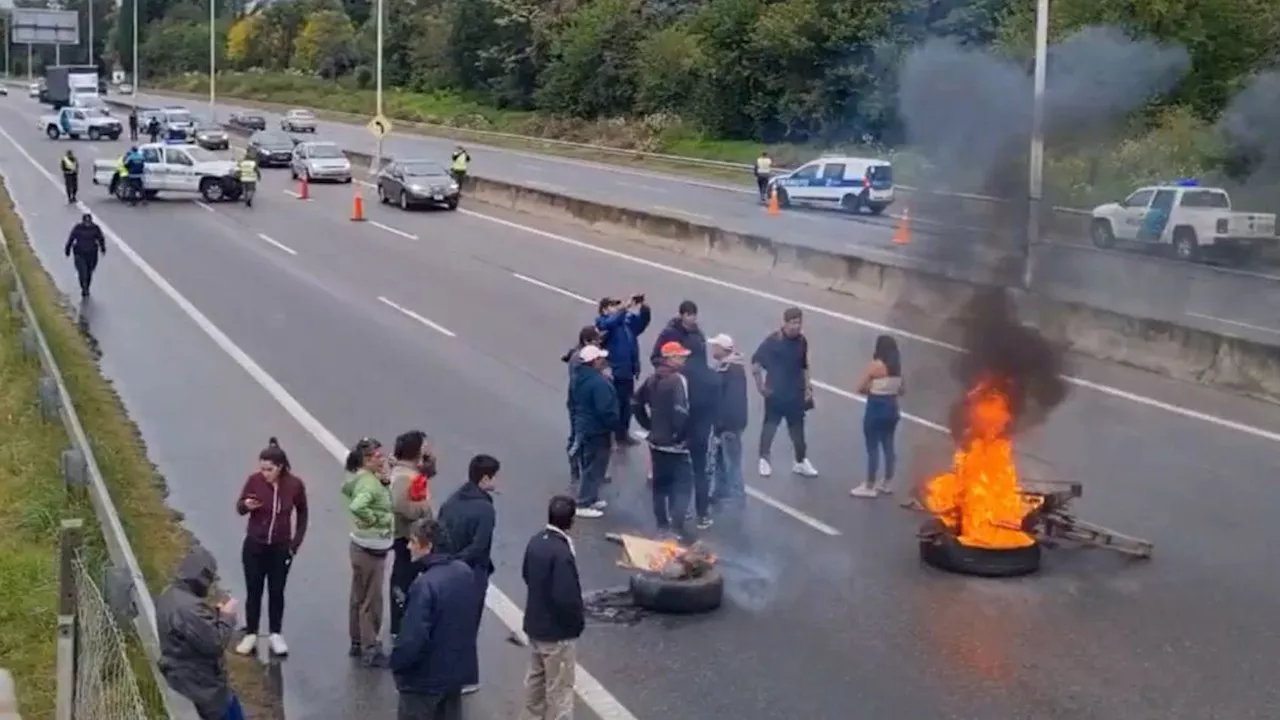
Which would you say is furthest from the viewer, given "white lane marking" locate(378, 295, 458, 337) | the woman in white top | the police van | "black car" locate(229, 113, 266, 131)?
"black car" locate(229, 113, 266, 131)

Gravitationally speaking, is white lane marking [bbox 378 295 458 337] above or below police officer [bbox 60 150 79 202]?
below

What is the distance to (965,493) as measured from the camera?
1163cm

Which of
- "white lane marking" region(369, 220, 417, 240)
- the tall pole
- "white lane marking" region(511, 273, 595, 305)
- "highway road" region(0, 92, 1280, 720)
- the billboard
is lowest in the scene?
"highway road" region(0, 92, 1280, 720)

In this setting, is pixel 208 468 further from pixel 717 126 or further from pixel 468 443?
pixel 717 126

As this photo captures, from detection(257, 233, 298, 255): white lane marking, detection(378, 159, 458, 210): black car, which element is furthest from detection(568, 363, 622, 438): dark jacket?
detection(378, 159, 458, 210): black car

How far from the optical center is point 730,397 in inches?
527

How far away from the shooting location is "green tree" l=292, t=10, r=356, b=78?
11838 centimetres

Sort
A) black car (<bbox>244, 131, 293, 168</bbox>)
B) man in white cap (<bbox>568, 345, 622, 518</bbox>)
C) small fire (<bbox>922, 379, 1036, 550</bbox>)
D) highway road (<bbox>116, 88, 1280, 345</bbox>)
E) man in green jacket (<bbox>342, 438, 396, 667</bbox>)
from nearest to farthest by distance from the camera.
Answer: man in green jacket (<bbox>342, 438, 396, 667</bbox>) < small fire (<bbox>922, 379, 1036, 550</bbox>) < man in white cap (<bbox>568, 345, 622, 518</bbox>) < highway road (<bbox>116, 88, 1280, 345</bbox>) < black car (<bbox>244, 131, 293, 168</bbox>)

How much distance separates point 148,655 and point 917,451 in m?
8.77

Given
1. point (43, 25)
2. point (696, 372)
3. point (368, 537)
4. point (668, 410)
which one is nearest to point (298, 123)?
point (43, 25)

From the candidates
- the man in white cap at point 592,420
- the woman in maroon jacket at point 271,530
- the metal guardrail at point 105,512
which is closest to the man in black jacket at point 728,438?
the man in white cap at point 592,420

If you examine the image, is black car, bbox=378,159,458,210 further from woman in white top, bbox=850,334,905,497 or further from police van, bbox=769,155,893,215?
woman in white top, bbox=850,334,905,497

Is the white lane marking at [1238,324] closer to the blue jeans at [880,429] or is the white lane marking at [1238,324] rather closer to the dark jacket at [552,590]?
the blue jeans at [880,429]

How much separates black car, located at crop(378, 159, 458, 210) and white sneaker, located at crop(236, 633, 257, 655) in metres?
31.9
